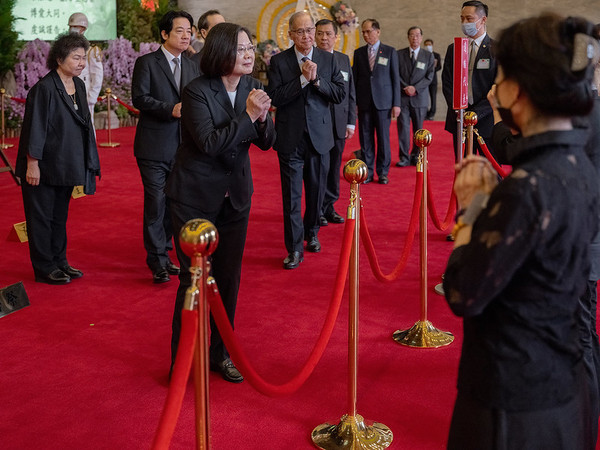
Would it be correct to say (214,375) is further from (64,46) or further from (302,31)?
(302,31)

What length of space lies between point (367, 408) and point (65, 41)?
119 inches

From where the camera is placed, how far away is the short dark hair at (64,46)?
4840 mm

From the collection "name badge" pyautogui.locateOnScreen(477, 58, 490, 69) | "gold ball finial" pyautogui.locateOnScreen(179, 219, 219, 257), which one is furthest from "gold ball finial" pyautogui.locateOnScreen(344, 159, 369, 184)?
"name badge" pyautogui.locateOnScreen(477, 58, 490, 69)

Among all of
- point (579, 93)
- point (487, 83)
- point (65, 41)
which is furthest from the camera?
point (487, 83)

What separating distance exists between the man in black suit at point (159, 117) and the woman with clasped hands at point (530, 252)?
354cm

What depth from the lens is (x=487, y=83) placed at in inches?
237

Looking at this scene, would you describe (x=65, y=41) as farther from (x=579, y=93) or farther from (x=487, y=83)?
(x=579, y=93)

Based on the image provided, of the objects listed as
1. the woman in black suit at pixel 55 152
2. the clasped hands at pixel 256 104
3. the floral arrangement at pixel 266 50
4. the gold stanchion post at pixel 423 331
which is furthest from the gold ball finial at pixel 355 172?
the floral arrangement at pixel 266 50

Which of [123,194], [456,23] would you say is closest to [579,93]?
[123,194]

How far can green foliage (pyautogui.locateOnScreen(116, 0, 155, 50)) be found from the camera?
49.1 feet

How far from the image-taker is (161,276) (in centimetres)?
503

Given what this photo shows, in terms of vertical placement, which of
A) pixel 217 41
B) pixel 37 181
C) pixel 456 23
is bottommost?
pixel 37 181

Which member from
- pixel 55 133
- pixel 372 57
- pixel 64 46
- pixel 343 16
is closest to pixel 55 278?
pixel 55 133

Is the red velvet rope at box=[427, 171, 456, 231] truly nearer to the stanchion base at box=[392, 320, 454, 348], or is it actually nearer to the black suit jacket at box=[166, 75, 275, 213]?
the stanchion base at box=[392, 320, 454, 348]
